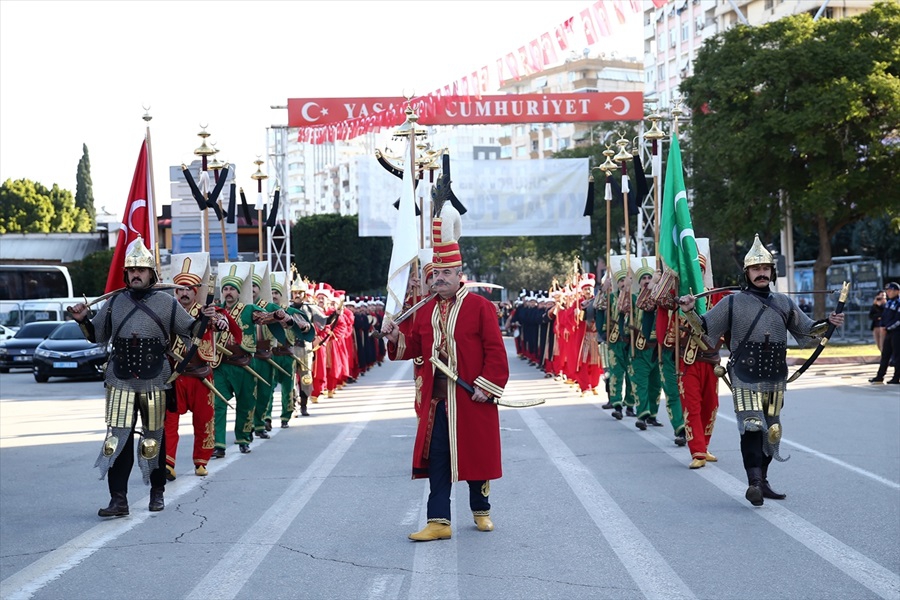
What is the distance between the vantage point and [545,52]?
2366 centimetres

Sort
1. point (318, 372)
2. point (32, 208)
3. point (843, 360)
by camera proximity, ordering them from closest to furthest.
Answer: point (318, 372)
point (843, 360)
point (32, 208)

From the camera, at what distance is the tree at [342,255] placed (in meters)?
82.1

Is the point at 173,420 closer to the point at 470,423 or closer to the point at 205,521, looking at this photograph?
the point at 205,521

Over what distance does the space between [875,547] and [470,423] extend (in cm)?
253

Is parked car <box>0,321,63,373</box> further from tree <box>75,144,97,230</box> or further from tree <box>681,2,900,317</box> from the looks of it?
tree <box>75,144,97,230</box>

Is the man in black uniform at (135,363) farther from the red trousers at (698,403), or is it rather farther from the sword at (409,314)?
the red trousers at (698,403)

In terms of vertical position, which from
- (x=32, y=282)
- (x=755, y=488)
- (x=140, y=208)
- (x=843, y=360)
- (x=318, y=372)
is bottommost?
(x=843, y=360)

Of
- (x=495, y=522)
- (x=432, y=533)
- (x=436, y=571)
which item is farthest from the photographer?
(x=495, y=522)

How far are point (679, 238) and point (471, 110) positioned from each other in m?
19.6

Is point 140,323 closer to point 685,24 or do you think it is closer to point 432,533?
point 432,533

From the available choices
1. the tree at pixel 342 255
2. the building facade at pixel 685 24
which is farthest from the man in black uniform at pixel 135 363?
the tree at pixel 342 255

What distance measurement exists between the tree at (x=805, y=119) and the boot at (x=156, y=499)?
27314 millimetres

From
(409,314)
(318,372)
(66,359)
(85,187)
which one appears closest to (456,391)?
(409,314)

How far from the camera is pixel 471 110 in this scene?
3106 cm
